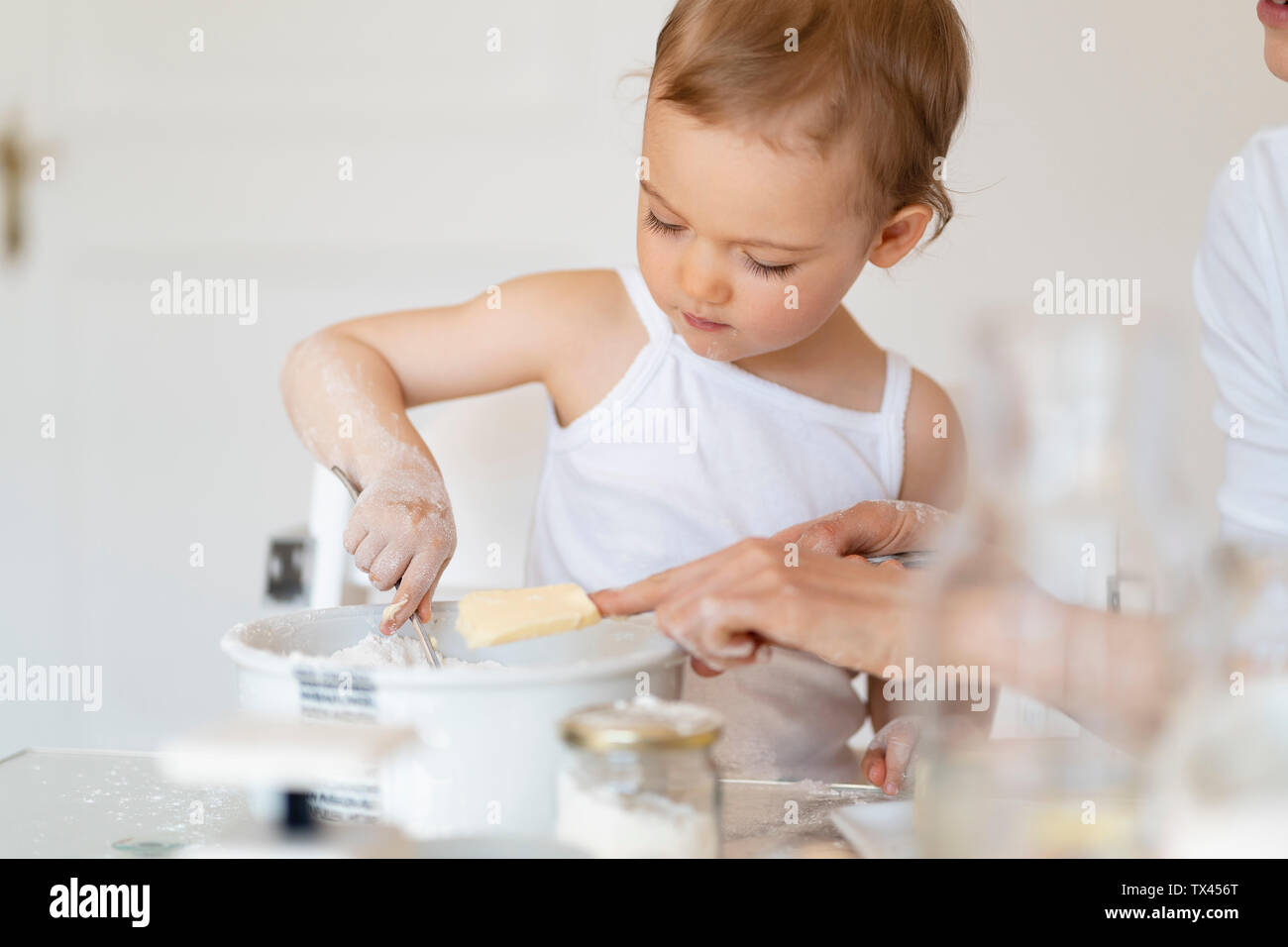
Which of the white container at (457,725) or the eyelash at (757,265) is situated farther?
the eyelash at (757,265)

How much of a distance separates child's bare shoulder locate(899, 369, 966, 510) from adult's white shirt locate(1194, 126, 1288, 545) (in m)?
0.30

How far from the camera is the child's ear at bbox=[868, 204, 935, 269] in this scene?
1.09 meters

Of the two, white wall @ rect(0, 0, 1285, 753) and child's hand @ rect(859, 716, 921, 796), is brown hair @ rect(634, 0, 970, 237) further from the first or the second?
white wall @ rect(0, 0, 1285, 753)

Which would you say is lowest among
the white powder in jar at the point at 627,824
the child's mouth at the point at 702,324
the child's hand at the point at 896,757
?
the child's hand at the point at 896,757

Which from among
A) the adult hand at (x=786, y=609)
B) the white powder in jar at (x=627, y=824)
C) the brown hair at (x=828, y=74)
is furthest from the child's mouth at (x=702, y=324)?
the white powder in jar at (x=627, y=824)

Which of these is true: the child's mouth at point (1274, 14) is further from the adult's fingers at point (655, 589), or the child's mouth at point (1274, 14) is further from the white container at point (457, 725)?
the white container at point (457, 725)

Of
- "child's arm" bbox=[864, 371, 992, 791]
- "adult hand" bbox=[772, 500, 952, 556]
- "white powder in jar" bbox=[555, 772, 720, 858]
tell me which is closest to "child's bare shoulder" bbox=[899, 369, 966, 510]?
"child's arm" bbox=[864, 371, 992, 791]

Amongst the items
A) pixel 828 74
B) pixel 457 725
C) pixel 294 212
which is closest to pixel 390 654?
pixel 457 725

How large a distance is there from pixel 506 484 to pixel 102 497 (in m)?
1.33

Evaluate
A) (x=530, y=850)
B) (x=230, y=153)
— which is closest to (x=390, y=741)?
(x=530, y=850)

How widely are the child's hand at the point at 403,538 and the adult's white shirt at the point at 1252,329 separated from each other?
2.16ft

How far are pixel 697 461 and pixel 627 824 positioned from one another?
A: 0.82m

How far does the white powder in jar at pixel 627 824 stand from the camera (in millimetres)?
485

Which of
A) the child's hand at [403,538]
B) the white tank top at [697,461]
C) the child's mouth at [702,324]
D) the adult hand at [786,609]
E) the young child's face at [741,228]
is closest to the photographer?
the adult hand at [786,609]
